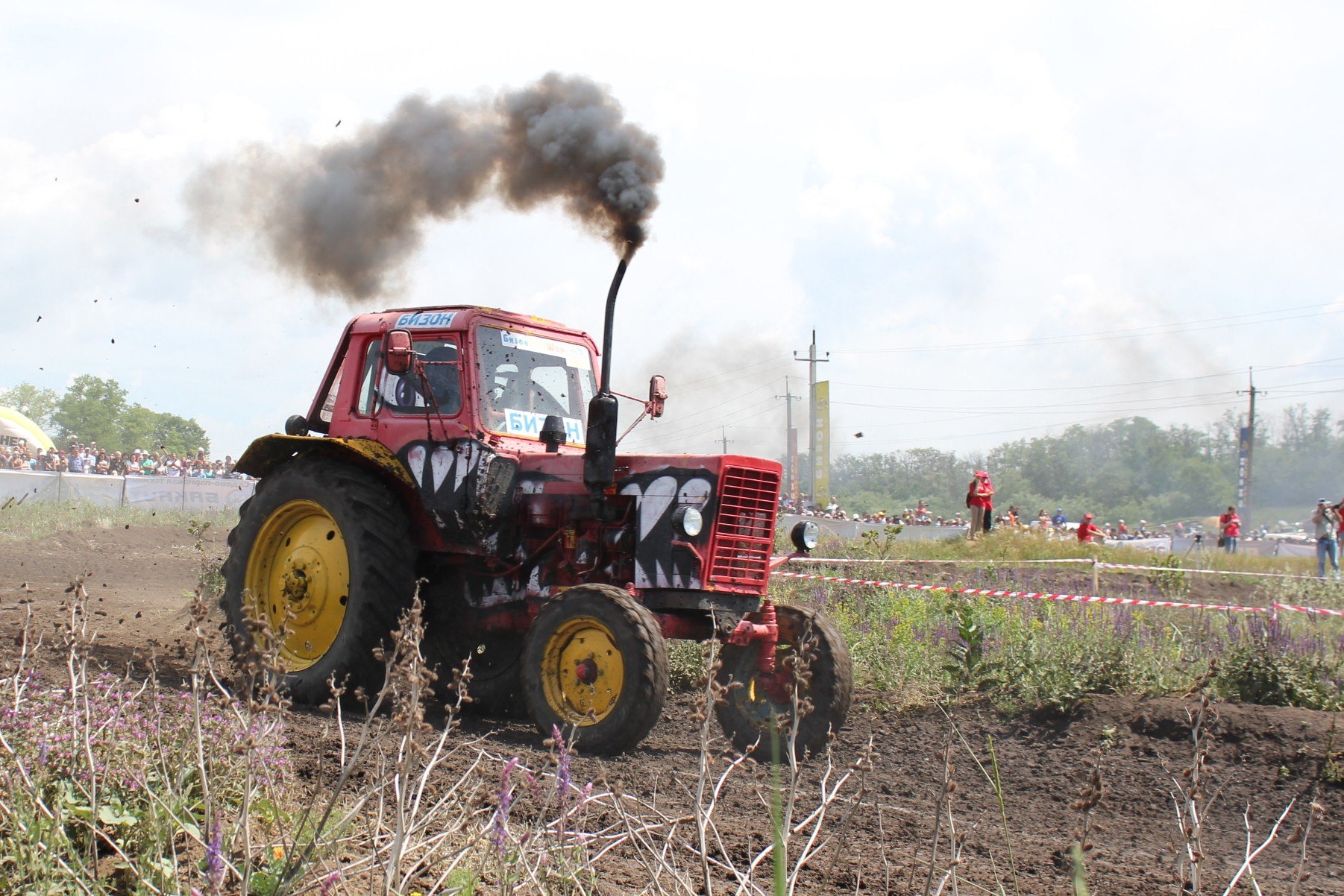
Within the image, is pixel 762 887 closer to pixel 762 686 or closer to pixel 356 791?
pixel 356 791

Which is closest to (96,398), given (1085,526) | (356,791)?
(1085,526)

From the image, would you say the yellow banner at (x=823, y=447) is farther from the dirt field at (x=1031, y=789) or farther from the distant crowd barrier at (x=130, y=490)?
the dirt field at (x=1031, y=789)

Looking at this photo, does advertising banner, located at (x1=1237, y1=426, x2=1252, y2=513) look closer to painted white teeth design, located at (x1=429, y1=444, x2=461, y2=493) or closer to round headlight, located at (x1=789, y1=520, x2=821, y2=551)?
round headlight, located at (x1=789, y1=520, x2=821, y2=551)

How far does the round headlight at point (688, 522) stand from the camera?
6.32 m

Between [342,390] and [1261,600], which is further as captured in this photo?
[1261,600]

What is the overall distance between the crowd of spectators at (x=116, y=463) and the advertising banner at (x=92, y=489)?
2.11 metres

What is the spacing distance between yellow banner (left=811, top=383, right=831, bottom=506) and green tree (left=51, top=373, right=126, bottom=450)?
4102 cm

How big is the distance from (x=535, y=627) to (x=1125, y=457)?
77446 millimetres

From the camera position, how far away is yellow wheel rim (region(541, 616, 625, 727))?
5.95 m

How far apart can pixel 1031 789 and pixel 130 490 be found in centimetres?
1996

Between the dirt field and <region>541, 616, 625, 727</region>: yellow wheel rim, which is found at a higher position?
<region>541, 616, 625, 727</region>: yellow wheel rim

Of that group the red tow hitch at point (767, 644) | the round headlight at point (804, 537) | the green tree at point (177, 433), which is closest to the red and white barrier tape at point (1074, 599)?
the round headlight at point (804, 537)

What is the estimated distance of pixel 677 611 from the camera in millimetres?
6637

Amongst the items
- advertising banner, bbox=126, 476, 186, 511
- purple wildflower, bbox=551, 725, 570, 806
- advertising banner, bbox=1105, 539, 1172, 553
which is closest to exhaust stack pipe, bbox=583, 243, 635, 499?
purple wildflower, bbox=551, 725, 570, 806
